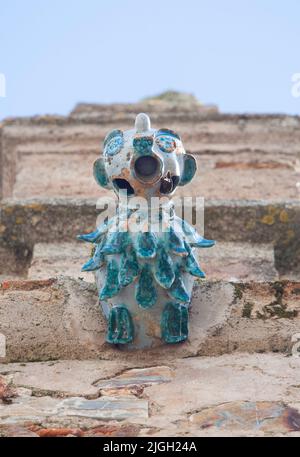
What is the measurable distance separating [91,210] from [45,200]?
0.76 ft

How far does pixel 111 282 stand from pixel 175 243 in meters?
0.22

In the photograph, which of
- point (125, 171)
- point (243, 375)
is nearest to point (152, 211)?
point (125, 171)

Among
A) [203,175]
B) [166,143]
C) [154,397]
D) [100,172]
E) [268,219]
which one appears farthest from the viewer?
[203,175]

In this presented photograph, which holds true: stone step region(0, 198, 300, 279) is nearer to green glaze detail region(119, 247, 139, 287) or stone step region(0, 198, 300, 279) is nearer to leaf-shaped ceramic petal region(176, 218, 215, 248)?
leaf-shaped ceramic petal region(176, 218, 215, 248)

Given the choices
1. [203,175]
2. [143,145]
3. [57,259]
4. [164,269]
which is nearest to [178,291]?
A: [164,269]

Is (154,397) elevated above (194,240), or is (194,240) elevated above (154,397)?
(194,240)

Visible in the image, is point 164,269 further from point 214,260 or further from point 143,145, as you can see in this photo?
point 214,260

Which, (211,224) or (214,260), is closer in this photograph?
(214,260)

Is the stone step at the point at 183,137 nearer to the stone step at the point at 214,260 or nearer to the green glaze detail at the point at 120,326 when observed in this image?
the stone step at the point at 214,260

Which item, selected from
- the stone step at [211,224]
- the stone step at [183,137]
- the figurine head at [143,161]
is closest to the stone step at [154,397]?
the figurine head at [143,161]

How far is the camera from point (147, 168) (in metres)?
2.64

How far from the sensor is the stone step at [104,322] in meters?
2.69

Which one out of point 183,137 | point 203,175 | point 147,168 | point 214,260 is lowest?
point 214,260
